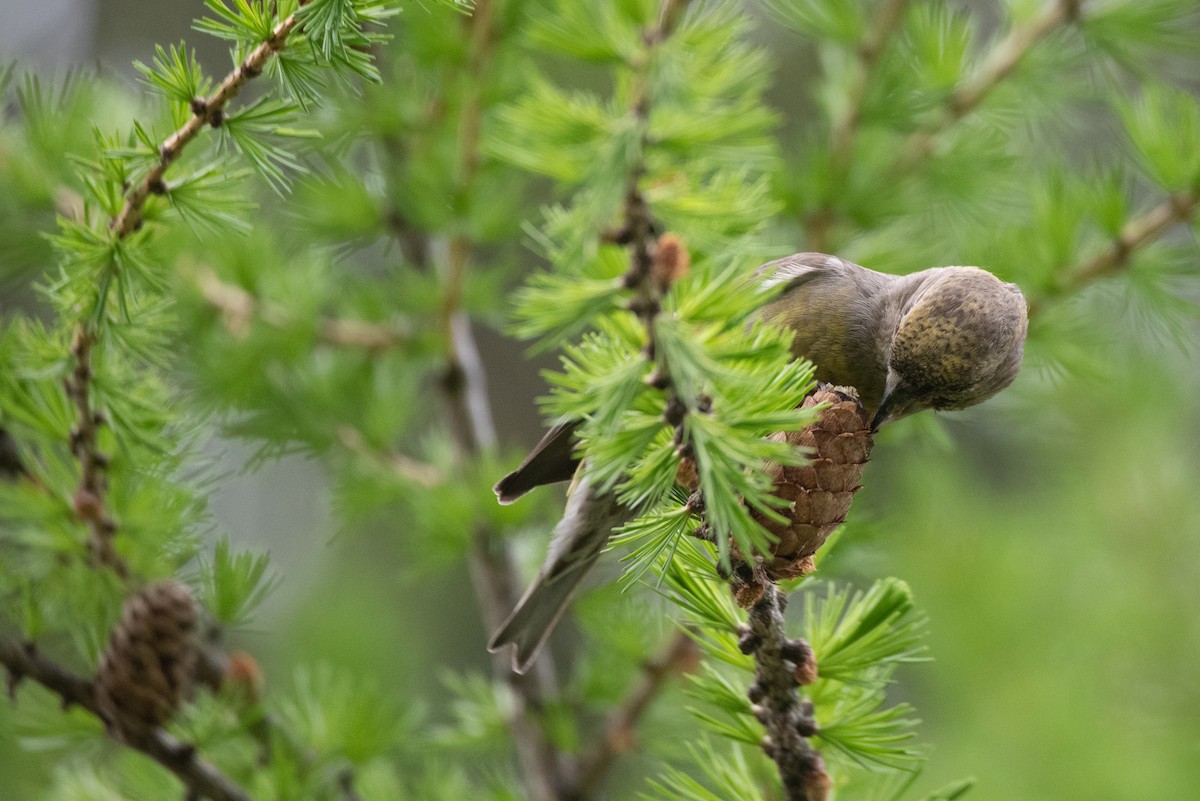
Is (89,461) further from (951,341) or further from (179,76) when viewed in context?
(951,341)

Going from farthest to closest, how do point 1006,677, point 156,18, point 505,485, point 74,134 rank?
point 156,18
point 1006,677
point 74,134
point 505,485

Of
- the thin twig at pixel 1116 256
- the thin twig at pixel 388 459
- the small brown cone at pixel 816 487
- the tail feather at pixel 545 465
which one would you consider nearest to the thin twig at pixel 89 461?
the tail feather at pixel 545 465

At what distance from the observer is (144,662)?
1907 millimetres

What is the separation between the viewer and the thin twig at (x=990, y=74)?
2.61 meters

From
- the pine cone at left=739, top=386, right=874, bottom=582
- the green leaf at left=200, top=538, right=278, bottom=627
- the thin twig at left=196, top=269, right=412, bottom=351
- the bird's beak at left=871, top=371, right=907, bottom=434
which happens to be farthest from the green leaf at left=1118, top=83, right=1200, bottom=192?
the green leaf at left=200, top=538, right=278, bottom=627

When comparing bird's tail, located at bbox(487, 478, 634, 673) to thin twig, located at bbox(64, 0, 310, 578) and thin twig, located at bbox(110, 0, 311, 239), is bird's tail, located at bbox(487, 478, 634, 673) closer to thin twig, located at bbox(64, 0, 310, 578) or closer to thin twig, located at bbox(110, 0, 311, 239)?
thin twig, located at bbox(64, 0, 310, 578)

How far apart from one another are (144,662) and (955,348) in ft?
4.83

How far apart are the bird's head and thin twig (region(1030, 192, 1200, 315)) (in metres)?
0.52

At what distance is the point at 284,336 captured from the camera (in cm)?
283

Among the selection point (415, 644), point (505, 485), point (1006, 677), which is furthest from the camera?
point (415, 644)

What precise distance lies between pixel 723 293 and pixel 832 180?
135 cm

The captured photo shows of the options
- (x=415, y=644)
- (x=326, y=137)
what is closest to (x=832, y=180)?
(x=326, y=137)

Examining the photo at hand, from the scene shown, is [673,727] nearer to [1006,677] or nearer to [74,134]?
[1006,677]

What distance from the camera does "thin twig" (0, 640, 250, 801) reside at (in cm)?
188
